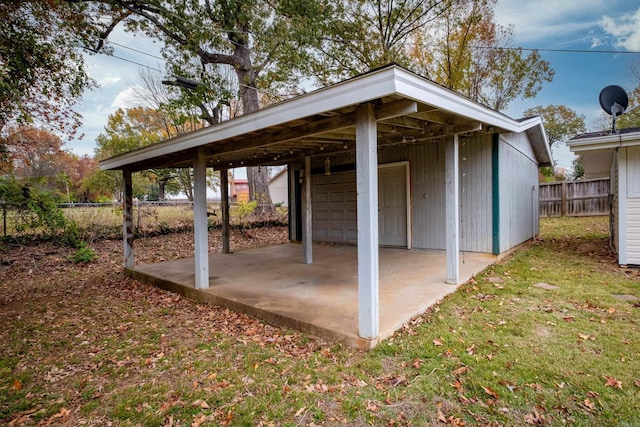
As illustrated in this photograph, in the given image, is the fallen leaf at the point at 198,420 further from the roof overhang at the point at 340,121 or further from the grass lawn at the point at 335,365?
the roof overhang at the point at 340,121

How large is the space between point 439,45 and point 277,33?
25.4 feet

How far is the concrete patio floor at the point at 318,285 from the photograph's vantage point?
11.2 ft

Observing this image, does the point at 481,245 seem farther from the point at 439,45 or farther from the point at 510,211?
the point at 439,45

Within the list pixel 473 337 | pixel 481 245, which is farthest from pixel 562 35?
pixel 473 337

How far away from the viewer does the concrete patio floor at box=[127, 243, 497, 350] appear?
11.2 ft

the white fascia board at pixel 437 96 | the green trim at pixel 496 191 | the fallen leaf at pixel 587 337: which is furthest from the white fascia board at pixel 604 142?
the fallen leaf at pixel 587 337

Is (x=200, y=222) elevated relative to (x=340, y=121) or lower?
lower

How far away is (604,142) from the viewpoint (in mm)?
5309

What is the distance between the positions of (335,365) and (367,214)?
1261mm

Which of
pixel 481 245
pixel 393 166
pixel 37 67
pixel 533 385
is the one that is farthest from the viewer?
pixel 393 166

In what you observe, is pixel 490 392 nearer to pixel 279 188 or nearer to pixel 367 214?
pixel 367 214

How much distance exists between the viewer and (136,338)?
11.8 ft

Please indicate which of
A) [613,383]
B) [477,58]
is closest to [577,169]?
[477,58]

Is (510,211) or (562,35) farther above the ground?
(562,35)
